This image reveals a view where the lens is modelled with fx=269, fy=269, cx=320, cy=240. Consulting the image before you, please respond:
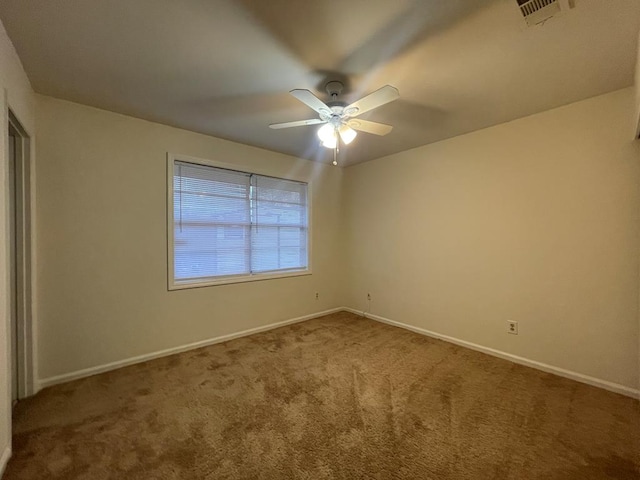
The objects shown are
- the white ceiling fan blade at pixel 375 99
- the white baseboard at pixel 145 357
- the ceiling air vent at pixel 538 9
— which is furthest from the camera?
the white baseboard at pixel 145 357

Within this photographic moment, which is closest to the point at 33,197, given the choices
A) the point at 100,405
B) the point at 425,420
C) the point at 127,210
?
the point at 127,210

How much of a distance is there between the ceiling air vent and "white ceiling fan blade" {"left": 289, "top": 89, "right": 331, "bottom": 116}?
1153 millimetres

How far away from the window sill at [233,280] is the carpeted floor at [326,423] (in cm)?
77

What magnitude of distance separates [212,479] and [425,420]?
138 cm

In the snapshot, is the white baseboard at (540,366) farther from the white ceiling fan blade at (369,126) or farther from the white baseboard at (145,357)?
the white ceiling fan blade at (369,126)

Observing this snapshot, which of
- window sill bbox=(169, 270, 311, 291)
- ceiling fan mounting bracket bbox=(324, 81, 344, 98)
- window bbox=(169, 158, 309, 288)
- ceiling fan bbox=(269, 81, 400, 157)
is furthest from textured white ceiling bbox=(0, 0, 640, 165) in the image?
window sill bbox=(169, 270, 311, 291)

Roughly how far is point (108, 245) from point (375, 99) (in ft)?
9.01

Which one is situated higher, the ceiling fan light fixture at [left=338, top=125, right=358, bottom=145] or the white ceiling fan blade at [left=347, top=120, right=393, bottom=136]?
the white ceiling fan blade at [left=347, top=120, right=393, bottom=136]

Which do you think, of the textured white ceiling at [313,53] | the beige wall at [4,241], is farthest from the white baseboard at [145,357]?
the textured white ceiling at [313,53]

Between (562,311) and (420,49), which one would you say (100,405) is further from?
(562,311)

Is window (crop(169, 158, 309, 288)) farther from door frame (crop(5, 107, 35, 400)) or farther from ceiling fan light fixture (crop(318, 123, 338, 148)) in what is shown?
ceiling fan light fixture (crop(318, 123, 338, 148))

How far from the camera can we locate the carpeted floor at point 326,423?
1505 mm

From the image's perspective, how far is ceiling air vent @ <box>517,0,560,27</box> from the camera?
1355mm

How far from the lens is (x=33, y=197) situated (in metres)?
2.24
